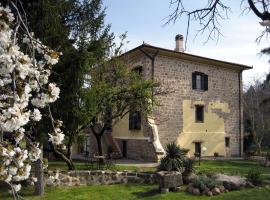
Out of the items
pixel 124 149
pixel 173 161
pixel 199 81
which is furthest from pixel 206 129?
pixel 173 161

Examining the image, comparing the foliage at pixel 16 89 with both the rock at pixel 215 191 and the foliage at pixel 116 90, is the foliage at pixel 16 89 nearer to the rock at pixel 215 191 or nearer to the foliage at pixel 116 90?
the rock at pixel 215 191

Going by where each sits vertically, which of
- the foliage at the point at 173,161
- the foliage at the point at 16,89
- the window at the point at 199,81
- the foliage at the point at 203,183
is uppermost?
the window at the point at 199,81

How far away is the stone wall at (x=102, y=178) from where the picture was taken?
59.5ft

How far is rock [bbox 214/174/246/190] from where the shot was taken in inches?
672

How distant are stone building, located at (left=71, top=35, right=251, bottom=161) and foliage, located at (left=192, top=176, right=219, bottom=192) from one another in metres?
9.13

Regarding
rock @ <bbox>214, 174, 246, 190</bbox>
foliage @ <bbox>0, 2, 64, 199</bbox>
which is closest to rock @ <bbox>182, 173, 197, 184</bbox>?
rock @ <bbox>214, 174, 246, 190</bbox>

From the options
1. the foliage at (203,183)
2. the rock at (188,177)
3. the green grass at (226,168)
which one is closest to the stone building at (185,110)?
the green grass at (226,168)

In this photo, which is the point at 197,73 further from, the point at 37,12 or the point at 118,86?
the point at 37,12

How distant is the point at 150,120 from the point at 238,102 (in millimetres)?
9037

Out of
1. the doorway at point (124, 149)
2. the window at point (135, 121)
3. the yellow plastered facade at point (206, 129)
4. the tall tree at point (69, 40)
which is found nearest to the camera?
the tall tree at point (69, 40)

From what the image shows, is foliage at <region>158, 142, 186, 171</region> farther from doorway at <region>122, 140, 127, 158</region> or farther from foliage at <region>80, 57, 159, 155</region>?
doorway at <region>122, 140, 127, 158</region>

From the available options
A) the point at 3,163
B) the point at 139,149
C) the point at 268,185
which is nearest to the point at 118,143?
the point at 139,149

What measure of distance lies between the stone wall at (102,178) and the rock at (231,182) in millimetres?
2855

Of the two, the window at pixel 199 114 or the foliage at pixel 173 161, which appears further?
the window at pixel 199 114
